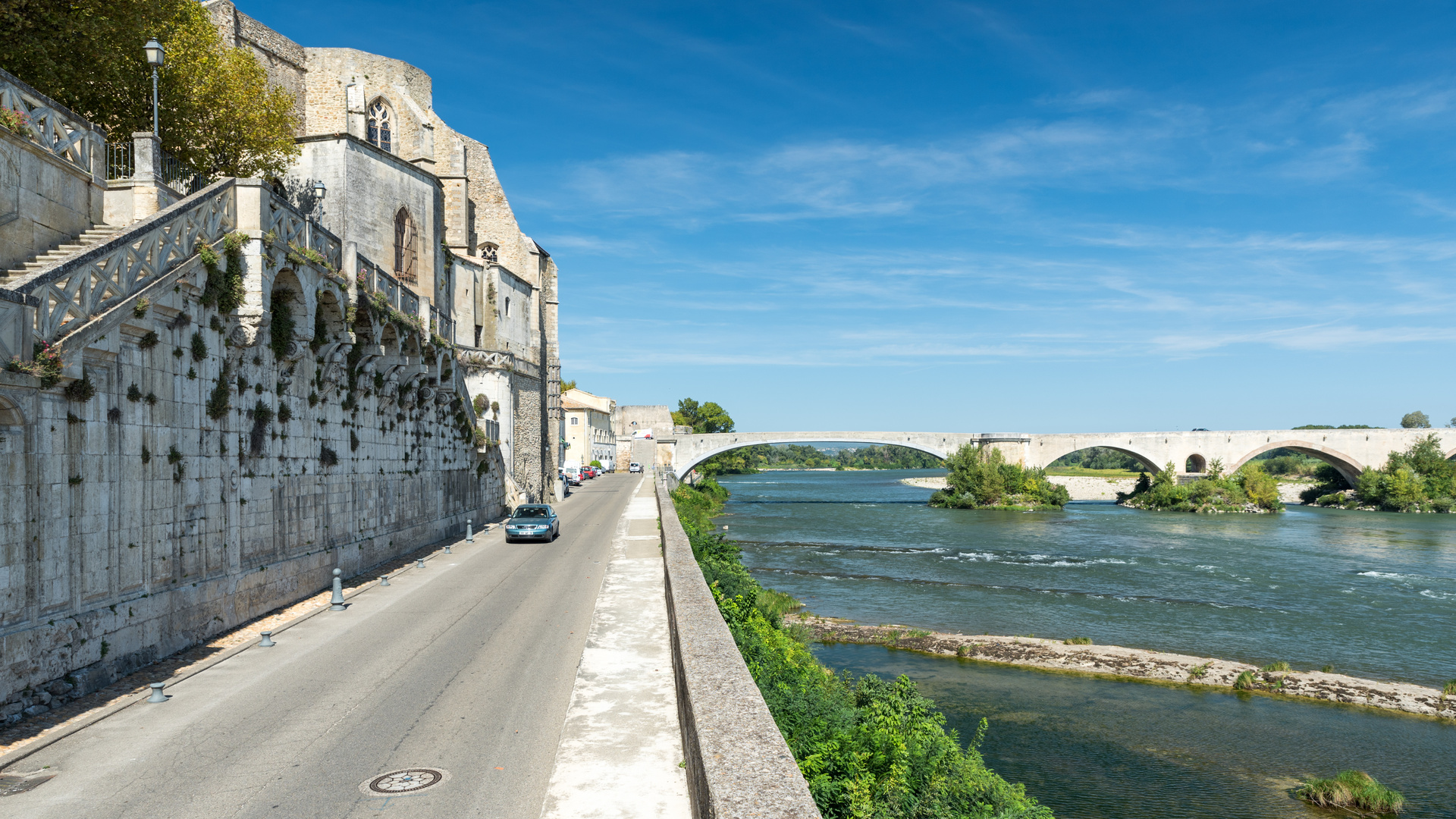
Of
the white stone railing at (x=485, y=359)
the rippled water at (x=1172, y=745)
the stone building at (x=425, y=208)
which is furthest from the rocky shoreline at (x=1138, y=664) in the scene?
the white stone railing at (x=485, y=359)

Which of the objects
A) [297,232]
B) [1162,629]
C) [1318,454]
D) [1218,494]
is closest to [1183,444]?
[1218,494]

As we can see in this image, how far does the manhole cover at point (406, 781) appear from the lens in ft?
22.3

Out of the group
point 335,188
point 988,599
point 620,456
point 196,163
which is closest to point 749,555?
point 988,599

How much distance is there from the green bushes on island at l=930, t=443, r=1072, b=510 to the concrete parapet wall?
6192 centimetres

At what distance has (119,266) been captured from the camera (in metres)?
9.68

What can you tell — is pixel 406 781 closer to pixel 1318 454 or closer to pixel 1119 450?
pixel 1119 450

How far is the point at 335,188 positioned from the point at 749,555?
22.1m

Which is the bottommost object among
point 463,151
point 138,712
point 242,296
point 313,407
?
point 138,712

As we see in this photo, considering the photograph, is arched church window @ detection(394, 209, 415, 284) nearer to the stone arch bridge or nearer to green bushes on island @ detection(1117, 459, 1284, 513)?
the stone arch bridge

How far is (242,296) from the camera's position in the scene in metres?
12.6

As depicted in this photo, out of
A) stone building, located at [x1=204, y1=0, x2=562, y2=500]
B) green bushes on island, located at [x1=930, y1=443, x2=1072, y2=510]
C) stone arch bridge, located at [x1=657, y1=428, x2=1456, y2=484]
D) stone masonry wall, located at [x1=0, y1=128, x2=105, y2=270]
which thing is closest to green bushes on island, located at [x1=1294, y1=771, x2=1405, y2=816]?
stone masonry wall, located at [x1=0, y1=128, x2=105, y2=270]

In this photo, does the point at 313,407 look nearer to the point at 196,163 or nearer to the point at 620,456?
the point at 196,163

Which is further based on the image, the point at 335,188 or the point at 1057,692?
the point at 335,188

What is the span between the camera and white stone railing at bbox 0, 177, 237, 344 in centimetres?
825
